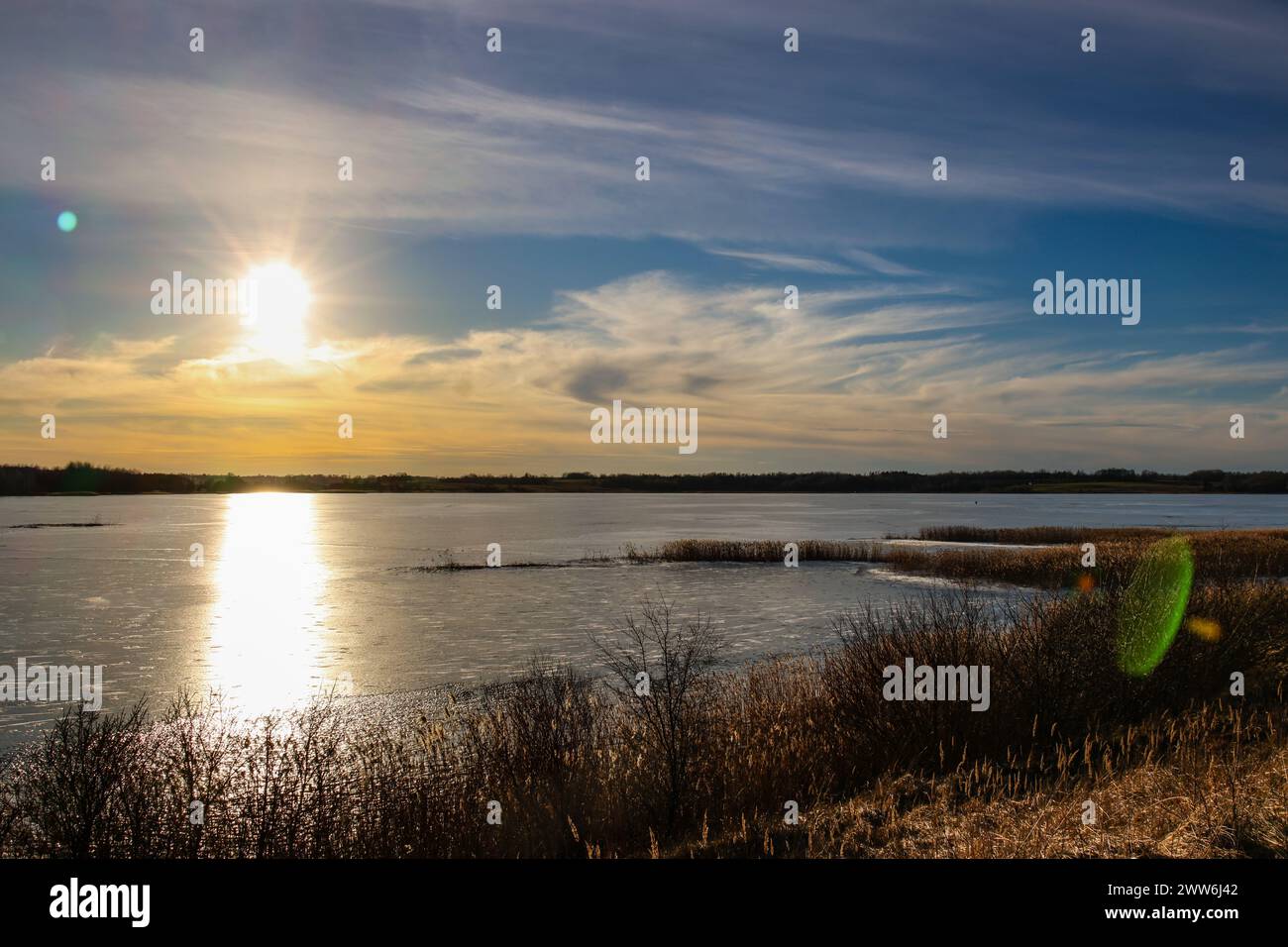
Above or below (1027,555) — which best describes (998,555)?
below

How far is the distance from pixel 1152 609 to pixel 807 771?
7.60 m

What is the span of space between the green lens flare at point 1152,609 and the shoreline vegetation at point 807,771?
0.22 feet

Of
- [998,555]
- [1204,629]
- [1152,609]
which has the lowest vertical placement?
[998,555]

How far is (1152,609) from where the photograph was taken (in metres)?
15.6

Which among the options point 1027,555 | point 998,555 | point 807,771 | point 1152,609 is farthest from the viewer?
point 998,555

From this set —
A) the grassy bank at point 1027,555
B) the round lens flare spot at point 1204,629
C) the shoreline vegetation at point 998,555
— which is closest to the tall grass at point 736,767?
the round lens flare spot at point 1204,629

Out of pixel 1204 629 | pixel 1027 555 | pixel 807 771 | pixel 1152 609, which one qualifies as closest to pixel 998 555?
pixel 1027 555

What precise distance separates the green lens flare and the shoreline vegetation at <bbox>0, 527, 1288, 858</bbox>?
7 centimetres

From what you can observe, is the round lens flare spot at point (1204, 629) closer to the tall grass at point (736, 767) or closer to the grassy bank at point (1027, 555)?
the tall grass at point (736, 767)

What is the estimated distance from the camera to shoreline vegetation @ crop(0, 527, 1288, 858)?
9141mm

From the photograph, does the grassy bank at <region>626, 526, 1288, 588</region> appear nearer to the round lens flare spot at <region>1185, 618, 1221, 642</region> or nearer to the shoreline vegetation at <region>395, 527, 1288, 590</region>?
the shoreline vegetation at <region>395, 527, 1288, 590</region>

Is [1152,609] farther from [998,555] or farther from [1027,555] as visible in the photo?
[998,555]
